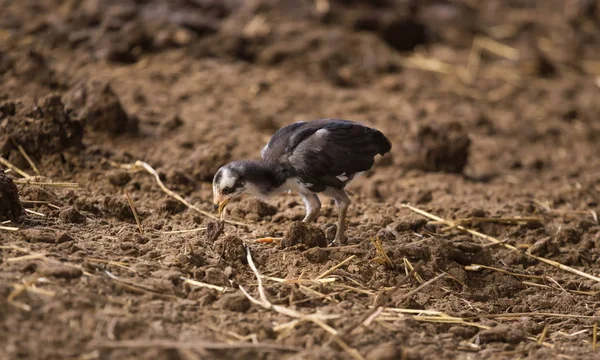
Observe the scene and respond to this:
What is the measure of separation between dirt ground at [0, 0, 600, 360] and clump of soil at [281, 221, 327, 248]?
0.01 m

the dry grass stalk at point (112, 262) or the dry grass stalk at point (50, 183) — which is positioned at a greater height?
the dry grass stalk at point (50, 183)

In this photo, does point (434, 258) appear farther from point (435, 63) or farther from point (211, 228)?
point (435, 63)

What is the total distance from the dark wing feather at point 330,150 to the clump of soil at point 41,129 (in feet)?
7.44

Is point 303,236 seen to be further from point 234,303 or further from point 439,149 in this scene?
point 439,149

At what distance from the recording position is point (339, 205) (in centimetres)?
562

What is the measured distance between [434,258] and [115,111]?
11.4ft

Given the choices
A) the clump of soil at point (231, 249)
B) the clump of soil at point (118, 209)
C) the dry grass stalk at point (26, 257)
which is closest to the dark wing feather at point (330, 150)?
the clump of soil at point (231, 249)

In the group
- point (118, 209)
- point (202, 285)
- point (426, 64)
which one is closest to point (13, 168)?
point (118, 209)

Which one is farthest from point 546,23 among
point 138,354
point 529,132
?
point 138,354

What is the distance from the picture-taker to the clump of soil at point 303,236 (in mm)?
5438

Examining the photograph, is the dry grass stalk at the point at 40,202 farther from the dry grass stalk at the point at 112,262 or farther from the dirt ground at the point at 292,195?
the dry grass stalk at the point at 112,262

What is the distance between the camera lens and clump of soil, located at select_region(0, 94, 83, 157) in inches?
261

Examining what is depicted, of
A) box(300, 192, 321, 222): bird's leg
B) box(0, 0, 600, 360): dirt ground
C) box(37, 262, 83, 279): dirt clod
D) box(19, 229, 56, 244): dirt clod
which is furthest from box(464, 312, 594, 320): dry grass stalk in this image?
box(19, 229, 56, 244): dirt clod

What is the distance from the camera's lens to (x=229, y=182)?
5.38 metres
